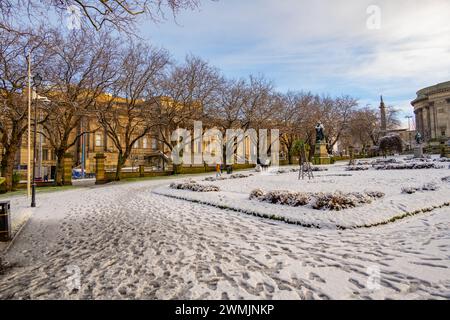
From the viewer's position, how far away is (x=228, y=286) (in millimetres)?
3715

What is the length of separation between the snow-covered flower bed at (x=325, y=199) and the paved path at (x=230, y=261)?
165cm

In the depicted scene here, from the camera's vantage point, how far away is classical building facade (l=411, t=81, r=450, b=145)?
233ft

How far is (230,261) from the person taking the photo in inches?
186

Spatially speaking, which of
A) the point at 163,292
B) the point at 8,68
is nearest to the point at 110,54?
the point at 8,68

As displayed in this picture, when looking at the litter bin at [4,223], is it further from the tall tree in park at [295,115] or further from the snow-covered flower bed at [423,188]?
the tall tree in park at [295,115]

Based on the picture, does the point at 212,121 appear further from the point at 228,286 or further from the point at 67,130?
the point at 228,286

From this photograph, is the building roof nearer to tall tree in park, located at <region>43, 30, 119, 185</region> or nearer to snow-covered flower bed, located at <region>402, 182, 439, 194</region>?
snow-covered flower bed, located at <region>402, 182, 439, 194</region>

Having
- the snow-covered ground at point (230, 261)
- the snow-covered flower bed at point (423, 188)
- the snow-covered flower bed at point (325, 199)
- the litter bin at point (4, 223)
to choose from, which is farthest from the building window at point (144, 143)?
the snow-covered flower bed at point (423, 188)

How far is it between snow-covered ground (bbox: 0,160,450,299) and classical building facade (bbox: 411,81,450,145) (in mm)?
83404

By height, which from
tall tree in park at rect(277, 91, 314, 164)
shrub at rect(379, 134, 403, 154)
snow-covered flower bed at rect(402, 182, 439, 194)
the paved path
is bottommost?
the paved path

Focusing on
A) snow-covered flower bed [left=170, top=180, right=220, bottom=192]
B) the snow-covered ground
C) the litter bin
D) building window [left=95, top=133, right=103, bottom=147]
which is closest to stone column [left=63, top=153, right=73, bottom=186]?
snow-covered flower bed [left=170, top=180, right=220, bottom=192]

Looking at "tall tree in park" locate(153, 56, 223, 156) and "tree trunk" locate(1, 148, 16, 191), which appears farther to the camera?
"tall tree in park" locate(153, 56, 223, 156)

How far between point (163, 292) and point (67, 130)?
25698 mm

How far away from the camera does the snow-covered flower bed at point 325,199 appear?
8.59m
